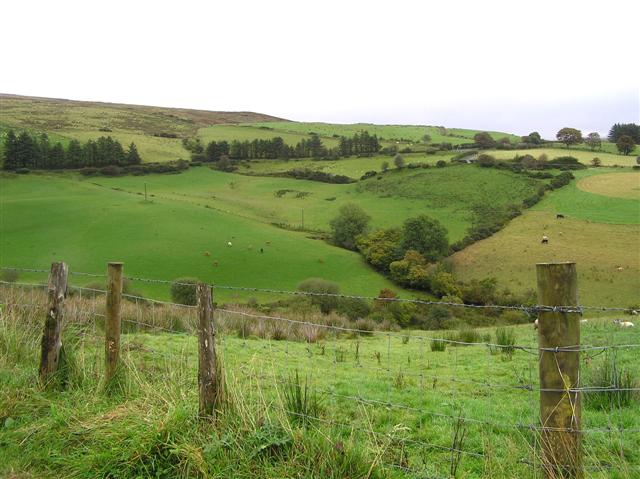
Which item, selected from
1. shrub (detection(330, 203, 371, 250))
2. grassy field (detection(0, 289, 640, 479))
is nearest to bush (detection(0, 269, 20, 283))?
grassy field (detection(0, 289, 640, 479))

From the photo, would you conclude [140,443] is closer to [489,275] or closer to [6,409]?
[6,409]

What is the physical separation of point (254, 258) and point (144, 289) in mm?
15144

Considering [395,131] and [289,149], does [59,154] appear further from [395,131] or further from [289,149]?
Result: [395,131]

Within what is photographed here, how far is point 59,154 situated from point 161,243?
5079cm

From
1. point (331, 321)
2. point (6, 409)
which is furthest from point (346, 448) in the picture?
point (331, 321)

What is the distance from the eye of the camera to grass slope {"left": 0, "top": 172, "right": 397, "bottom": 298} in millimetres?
53719

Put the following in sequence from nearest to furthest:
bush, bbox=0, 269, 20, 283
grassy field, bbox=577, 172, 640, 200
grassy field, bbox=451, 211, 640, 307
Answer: bush, bbox=0, 269, 20, 283
grassy field, bbox=451, 211, 640, 307
grassy field, bbox=577, 172, 640, 200

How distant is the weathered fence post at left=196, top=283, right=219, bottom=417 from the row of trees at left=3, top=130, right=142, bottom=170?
336ft

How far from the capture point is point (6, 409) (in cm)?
575

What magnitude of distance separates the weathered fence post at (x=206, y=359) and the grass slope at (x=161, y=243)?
42.3 meters

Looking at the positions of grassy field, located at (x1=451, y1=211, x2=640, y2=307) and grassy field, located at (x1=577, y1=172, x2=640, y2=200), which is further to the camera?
grassy field, located at (x1=577, y1=172, x2=640, y2=200)

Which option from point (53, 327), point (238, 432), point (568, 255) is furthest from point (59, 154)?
point (238, 432)

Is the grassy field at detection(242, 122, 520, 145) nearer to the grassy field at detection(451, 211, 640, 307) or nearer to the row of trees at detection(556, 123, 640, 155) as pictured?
the row of trees at detection(556, 123, 640, 155)

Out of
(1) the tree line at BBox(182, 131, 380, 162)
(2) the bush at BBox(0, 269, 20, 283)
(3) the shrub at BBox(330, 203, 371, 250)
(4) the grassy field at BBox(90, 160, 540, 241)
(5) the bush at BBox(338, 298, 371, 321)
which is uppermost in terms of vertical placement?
(1) the tree line at BBox(182, 131, 380, 162)
